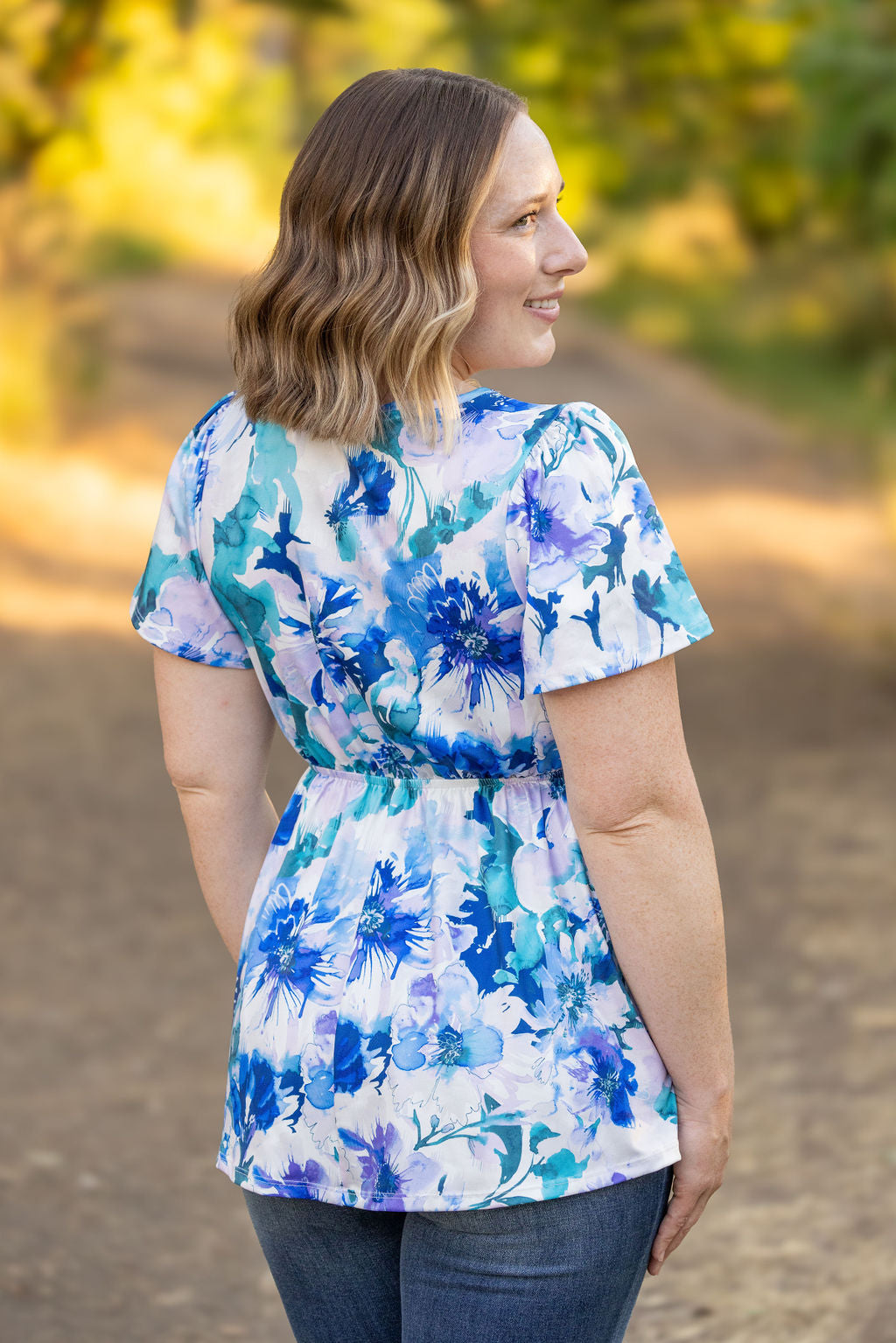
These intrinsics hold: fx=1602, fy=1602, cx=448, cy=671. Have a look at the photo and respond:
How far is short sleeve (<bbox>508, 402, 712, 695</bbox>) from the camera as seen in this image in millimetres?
1279

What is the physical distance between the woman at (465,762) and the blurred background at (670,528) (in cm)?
213

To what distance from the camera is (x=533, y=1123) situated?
1335mm

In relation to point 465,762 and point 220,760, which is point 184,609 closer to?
point 220,760

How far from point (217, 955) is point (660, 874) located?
423 cm

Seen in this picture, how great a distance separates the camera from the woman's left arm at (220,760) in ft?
5.18

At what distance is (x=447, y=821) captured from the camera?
54.6 inches

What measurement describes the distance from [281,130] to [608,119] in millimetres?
8230

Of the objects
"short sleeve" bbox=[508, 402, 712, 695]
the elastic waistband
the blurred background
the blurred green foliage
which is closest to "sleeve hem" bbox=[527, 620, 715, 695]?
→ "short sleeve" bbox=[508, 402, 712, 695]

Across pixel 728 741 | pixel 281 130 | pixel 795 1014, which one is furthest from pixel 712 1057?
pixel 281 130

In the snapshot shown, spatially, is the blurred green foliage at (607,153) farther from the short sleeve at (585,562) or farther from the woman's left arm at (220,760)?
the short sleeve at (585,562)

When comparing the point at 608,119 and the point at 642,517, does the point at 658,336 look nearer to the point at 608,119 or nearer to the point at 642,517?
the point at 608,119

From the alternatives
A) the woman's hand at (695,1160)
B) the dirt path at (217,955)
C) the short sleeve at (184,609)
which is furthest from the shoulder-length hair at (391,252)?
the dirt path at (217,955)

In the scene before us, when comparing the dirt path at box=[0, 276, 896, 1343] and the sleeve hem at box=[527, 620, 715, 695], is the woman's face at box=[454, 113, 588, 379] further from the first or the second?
the dirt path at box=[0, 276, 896, 1343]

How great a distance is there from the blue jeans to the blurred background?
203cm
